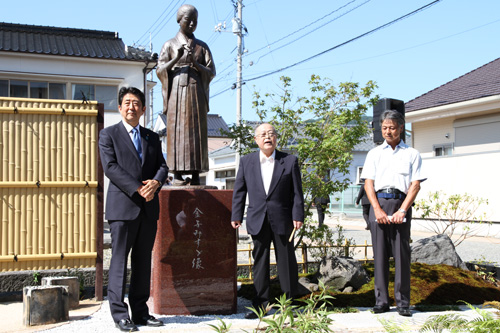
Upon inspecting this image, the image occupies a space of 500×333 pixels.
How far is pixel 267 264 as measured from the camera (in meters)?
5.47

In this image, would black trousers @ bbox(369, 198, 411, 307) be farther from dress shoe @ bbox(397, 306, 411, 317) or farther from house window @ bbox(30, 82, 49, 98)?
house window @ bbox(30, 82, 49, 98)

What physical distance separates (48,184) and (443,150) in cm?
1593

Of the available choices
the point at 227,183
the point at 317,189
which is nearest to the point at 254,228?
the point at 317,189

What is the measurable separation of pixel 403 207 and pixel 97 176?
338cm

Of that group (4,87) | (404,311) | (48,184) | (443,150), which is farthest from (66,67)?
(404,311)

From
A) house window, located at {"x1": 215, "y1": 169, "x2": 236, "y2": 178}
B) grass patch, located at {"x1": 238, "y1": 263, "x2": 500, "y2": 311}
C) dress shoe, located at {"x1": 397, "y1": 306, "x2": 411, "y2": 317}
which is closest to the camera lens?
dress shoe, located at {"x1": 397, "y1": 306, "x2": 411, "y2": 317}

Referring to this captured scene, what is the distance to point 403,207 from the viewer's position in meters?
5.35

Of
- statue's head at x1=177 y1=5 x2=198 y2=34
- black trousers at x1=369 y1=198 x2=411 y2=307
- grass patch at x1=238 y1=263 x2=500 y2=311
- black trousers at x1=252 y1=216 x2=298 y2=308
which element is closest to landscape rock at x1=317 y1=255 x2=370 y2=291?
grass patch at x1=238 y1=263 x2=500 y2=311

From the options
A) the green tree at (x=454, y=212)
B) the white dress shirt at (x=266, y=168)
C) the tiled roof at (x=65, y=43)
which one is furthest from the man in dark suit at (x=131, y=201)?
the tiled roof at (x=65, y=43)

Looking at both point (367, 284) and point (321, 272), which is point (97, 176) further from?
point (367, 284)

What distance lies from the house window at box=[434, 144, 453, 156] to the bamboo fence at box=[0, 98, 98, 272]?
1527cm

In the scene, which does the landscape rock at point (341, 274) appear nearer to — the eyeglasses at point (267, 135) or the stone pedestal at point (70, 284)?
the eyeglasses at point (267, 135)

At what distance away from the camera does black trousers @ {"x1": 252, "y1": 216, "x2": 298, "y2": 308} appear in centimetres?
543

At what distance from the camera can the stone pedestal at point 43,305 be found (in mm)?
4934
